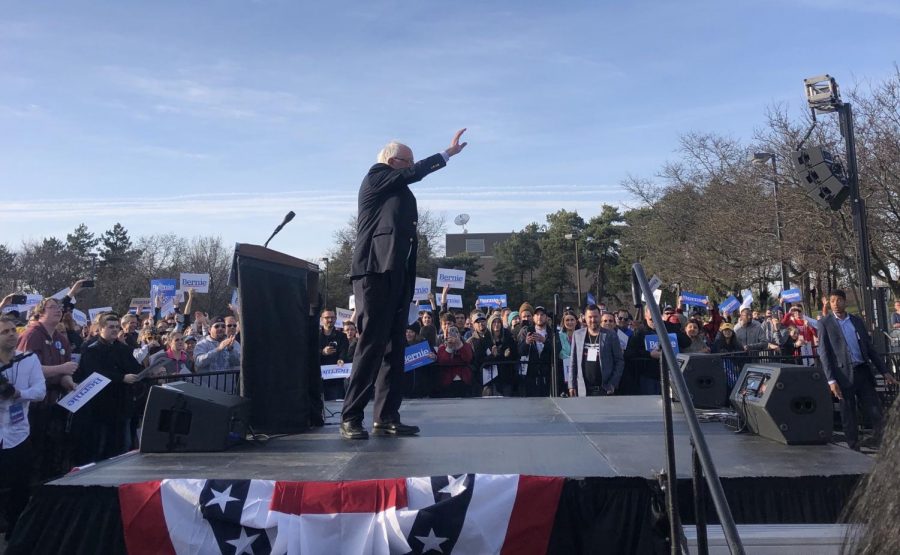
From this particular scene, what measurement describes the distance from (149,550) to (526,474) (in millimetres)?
1842

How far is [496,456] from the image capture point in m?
3.89

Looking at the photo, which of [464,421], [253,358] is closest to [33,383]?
[253,358]

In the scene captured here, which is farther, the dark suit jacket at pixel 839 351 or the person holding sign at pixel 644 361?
the person holding sign at pixel 644 361

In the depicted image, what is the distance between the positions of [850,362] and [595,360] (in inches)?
120

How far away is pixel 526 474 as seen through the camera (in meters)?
3.37

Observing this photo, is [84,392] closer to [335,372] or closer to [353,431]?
[353,431]

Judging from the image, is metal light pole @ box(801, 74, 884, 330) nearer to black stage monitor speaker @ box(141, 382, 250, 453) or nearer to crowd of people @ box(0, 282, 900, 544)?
crowd of people @ box(0, 282, 900, 544)

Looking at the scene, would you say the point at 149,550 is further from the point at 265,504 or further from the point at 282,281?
the point at 282,281

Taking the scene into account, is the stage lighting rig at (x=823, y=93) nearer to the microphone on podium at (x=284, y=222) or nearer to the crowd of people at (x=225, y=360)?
the crowd of people at (x=225, y=360)

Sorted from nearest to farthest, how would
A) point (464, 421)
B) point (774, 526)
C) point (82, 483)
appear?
1. point (774, 526)
2. point (82, 483)
3. point (464, 421)

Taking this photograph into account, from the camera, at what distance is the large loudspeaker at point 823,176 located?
468 inches

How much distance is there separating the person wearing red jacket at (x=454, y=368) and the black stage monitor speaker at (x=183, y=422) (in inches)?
232

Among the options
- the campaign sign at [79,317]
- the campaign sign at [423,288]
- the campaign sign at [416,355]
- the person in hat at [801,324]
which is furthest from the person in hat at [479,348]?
the campaign sign at [79,317]

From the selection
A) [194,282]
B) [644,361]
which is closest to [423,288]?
[644,361]
